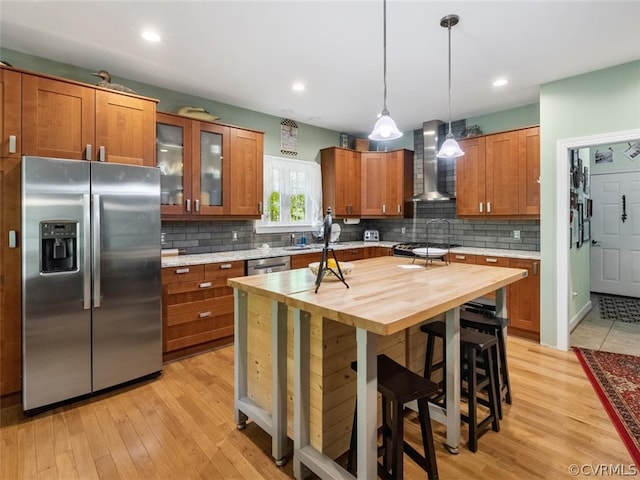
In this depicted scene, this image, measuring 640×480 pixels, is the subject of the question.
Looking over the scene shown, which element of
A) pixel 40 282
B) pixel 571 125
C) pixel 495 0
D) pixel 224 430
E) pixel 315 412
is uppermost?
pixel 495 0

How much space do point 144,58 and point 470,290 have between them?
3182 millimetres

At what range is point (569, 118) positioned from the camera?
337cm

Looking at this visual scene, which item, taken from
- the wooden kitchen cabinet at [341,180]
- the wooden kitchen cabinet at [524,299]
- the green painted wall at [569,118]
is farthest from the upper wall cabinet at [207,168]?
the green painted wall at [569,118]

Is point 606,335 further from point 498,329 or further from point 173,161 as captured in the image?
point 173,161

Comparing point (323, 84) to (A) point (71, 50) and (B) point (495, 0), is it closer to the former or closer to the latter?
(B) point (495, 0)

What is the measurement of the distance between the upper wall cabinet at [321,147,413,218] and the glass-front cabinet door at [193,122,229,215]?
175 cm

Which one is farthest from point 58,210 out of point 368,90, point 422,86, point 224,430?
point 422,86

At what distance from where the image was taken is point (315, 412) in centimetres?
176

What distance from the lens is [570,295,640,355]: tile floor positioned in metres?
3.50

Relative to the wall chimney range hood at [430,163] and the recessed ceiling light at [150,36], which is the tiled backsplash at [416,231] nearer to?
the wall chimney range hood at [430,163]

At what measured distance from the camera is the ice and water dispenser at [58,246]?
2.37 metres

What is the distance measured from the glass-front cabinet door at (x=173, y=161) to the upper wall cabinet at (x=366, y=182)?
2.17 meters

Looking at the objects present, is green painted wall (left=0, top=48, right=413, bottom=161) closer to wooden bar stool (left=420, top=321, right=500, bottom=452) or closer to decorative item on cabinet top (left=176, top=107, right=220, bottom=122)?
decorative item on cabinet top (left=176, top=107, right=220, bottom=122)

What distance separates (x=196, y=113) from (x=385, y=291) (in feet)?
9.82
